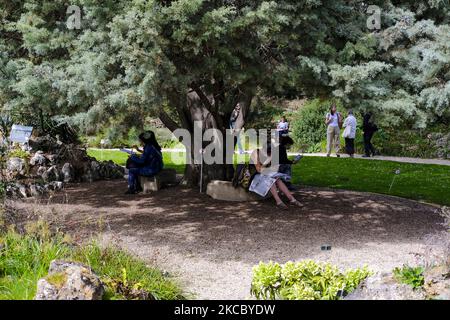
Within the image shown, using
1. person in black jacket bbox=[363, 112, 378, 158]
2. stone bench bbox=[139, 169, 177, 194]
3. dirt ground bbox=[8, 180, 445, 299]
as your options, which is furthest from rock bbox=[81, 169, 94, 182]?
person in black jacket bbox=[363, 112, 378, 158]

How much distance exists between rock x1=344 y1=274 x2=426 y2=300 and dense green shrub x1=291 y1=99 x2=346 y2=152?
15.1m

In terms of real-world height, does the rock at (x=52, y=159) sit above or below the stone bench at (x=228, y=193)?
above

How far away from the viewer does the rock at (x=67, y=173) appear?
39.7ft

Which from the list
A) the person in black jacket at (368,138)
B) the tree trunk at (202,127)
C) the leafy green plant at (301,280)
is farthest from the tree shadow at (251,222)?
the person in black jacket at (368,138)

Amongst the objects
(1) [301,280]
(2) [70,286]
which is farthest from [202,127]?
(2) [70,286]

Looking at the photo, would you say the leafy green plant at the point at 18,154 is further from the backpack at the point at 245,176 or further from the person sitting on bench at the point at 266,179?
the person sitting on bench at the point at 266,179

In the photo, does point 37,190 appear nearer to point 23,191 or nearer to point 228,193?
point 23,191

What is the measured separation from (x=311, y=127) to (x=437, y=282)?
1612cm

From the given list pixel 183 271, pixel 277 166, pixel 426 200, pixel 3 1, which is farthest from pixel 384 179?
pixel 3 1

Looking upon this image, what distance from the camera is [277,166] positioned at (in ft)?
30.3

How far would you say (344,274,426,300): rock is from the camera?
4332 millimetres

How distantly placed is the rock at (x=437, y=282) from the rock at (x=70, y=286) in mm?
2585
